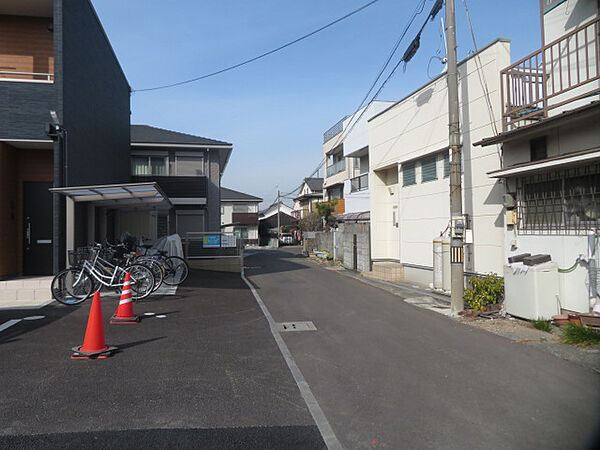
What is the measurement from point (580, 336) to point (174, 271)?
9.75m

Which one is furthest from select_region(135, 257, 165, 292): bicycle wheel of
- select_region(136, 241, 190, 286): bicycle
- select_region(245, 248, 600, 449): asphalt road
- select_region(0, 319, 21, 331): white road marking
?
select_region(245, 248, 600, 449): asphalt road

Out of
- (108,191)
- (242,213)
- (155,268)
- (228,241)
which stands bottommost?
(155,268)

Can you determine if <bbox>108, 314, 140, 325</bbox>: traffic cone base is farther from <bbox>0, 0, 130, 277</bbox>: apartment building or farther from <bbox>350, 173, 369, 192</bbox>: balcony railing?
<bbox>350, 173, 369, 192</bbox>: balcony railing

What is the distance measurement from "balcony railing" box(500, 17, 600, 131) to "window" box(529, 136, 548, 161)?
16.1 inches

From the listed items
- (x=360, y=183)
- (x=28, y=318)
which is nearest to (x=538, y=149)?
(x=28, y=318)

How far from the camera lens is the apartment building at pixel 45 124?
1048 centimetres

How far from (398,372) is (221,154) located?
64.9 feet

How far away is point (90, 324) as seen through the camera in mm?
5828

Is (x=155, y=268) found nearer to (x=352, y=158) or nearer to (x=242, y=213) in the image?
(x=352, y=158)

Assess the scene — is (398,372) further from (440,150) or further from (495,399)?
(440,150)

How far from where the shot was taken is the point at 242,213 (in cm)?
5041

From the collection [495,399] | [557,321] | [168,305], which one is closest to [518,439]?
[495,399]

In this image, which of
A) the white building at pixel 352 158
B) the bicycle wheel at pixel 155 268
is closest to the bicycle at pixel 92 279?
the bicycle wheel at pixel 155 268

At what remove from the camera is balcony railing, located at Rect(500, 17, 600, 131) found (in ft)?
Answer: 24.8
